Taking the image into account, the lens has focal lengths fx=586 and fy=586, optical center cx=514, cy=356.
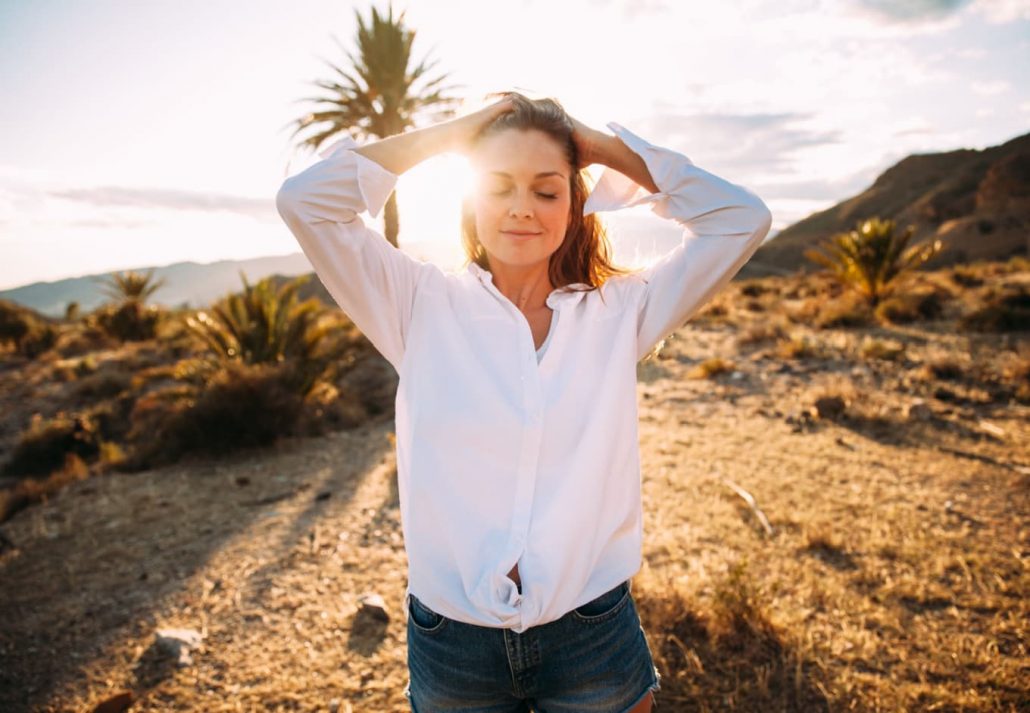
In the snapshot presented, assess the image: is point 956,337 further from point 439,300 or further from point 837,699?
point 439,300

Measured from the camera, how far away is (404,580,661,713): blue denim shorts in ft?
3.95

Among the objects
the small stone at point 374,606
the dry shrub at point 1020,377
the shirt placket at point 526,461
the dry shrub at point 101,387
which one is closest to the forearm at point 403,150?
the shirt placket at point 526,461

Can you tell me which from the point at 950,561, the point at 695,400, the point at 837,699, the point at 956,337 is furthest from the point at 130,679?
the point at 956,337

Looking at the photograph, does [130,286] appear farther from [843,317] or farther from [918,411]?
[918,411]

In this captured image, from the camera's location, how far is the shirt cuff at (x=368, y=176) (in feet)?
4.53

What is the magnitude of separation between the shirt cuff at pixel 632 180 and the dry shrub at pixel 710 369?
20.8 ft

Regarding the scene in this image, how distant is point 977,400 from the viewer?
5.78 metres

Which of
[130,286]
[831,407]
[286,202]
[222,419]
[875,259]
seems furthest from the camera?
[130,286]

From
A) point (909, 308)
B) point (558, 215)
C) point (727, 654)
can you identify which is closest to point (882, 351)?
point (909, 308)

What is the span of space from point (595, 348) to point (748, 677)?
1.96 m

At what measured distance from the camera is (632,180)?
5.33 feet

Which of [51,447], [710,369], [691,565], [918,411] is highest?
[710,369]

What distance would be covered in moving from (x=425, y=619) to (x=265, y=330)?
7.10m

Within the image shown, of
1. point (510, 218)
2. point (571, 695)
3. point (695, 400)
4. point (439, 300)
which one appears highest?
Result: point (510, 218)
